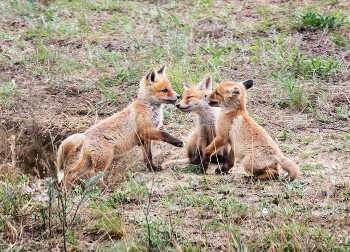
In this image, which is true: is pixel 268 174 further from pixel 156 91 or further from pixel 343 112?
pixel 343 112

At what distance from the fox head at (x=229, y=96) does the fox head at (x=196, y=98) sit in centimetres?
40

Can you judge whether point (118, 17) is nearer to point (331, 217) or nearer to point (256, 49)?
point (256, 49)

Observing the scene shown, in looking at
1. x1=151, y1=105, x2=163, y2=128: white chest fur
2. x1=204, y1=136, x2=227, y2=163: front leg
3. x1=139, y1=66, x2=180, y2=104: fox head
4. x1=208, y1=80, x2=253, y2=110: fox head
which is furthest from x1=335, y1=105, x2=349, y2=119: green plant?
x1=151, y1=105, x2=163, y2=128: white chest fur

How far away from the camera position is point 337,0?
1015 cm

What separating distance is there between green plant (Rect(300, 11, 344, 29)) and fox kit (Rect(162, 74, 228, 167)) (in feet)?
15.2

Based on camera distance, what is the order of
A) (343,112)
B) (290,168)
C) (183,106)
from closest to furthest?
(290,168) → (183,106) → (343,112)

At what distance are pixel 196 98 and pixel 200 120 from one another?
411mm

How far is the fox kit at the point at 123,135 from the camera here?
5.20 m

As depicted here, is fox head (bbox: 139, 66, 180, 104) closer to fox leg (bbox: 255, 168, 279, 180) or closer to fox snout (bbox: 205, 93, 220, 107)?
fox snout (bbox: 205, 93, 220, 107)

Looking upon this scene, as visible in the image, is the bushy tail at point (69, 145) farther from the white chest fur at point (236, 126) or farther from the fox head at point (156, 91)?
the white chest fur at point (236, 126)

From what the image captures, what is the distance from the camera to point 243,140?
5.00m

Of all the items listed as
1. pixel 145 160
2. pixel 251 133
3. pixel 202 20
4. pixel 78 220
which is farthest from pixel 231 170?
pixel 202 20

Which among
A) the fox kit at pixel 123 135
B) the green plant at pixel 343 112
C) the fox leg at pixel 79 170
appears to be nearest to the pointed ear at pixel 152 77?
the fox kit at pixel 123 135

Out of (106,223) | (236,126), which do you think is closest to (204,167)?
(236,126)
